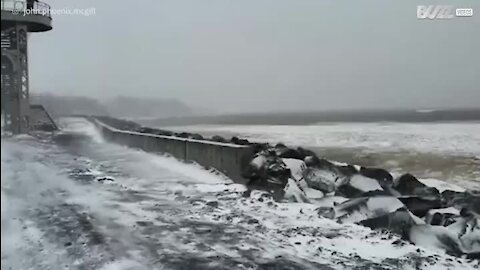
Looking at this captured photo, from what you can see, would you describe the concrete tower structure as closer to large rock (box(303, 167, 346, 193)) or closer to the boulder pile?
the boulder pile

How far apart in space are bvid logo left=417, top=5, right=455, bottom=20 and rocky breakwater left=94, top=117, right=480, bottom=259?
0.72 m

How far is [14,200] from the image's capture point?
4.43 ft

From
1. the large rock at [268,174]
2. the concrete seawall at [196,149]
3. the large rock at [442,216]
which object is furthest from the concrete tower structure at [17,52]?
the large rock at [442,216]

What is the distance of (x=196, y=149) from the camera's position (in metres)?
2.33

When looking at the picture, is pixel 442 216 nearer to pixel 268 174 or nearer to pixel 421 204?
pixel 421 204

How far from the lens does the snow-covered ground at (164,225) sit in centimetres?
193

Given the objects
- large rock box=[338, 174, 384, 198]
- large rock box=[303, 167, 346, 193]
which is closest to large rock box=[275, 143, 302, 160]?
large rock box=[303, 167, 346, 193]

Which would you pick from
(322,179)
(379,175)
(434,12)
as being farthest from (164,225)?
(434,12)

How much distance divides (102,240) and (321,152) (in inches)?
41.2

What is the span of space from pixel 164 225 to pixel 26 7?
3.30 feet

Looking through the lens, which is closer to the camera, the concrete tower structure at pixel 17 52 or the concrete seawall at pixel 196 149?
the concrete tower structure at pixel 17 52

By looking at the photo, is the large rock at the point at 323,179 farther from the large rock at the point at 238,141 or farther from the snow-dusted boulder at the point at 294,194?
the large rock at the point at 238,141

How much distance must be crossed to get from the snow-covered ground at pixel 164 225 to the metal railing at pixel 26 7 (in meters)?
0.42

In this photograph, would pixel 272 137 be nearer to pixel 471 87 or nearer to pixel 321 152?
pixel 321 152
